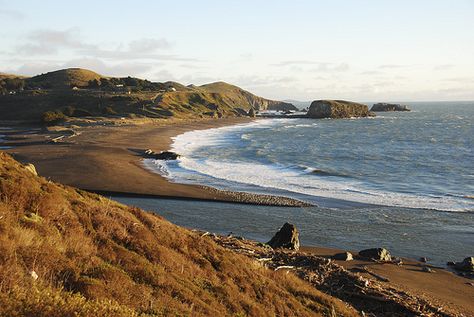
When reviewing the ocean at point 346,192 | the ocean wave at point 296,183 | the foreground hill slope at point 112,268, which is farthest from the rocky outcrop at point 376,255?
the ocean wave at point 296,183

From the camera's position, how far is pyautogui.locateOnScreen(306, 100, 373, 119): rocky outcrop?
180250 millimetres

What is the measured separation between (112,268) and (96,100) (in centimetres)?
12133

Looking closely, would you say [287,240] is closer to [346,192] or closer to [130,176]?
[346,192]

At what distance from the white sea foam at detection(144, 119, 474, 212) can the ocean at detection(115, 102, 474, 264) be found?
0.08 m

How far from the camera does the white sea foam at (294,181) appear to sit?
112ft

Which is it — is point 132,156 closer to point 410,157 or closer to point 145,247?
point 410,157

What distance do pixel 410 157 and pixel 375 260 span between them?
144 ft

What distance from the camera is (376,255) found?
20.9 meters

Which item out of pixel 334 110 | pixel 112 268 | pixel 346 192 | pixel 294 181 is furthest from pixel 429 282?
pixel 334 110

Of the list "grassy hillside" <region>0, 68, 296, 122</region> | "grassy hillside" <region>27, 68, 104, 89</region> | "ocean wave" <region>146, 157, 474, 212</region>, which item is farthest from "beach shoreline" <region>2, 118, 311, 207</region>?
"grassy hillside" <region>27, 68, 104, 89</region>

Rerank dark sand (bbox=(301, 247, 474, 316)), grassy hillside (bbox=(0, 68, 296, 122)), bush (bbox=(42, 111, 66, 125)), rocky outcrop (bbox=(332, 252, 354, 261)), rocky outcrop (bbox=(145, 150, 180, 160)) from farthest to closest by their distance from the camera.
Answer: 1. grassy hillside (bbox=(0, 68, 296, 122))
2. bush (bbox=(42, 111, 66, 125))
3. rocky outcrop (bbox=(145, 150, 180, 160))
4. rocky outcrop (bbox=(332, 252, 354, 261))
5. dark sand (bbox=(301, 247, 474, 316))

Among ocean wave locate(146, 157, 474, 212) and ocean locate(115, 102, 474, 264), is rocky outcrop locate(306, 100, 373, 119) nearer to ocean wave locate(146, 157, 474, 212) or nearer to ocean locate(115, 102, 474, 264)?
ocean locate(115, 102, 474, 264)

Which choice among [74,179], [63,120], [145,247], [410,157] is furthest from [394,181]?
[63,120]

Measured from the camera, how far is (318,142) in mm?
80875
